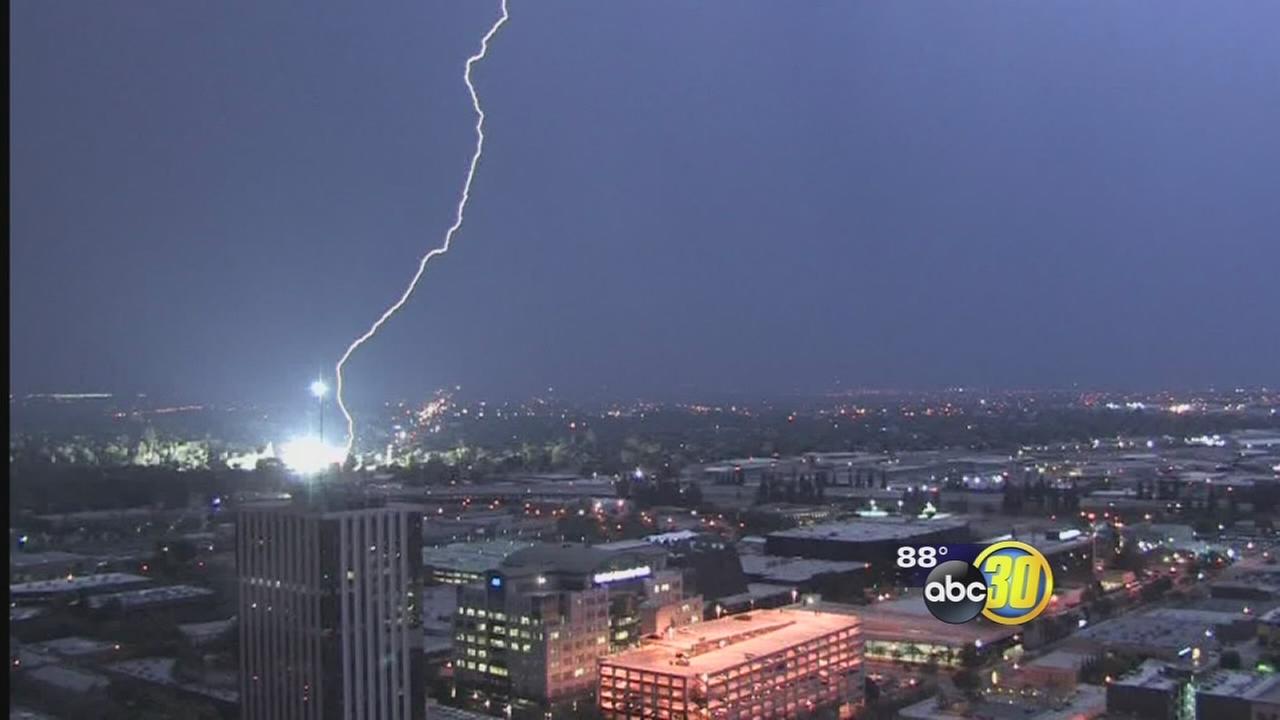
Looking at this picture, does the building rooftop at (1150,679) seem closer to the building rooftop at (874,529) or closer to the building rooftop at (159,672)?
the building rooftop at (874,529)

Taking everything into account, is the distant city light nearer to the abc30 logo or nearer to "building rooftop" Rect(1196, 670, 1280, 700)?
the abc30 logo

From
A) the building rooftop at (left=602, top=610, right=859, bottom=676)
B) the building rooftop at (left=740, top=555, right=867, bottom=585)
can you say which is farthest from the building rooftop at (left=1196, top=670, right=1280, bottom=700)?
the building rooftop at (left=740, top=555, right=867, bottom=585)

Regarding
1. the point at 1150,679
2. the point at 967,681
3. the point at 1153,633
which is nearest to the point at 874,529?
the point at 1153,633

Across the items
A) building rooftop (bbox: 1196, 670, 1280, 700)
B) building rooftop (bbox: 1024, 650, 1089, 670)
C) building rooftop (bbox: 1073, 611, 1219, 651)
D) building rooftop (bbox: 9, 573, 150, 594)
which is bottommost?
building rooftop (bbox: 1024, 650, 1089, 670)

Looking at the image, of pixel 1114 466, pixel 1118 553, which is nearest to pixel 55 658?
pixel 1118 553

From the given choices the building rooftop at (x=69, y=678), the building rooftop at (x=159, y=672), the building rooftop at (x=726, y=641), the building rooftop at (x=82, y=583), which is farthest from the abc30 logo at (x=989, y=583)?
the building rooftop at (x=82, y=583)
